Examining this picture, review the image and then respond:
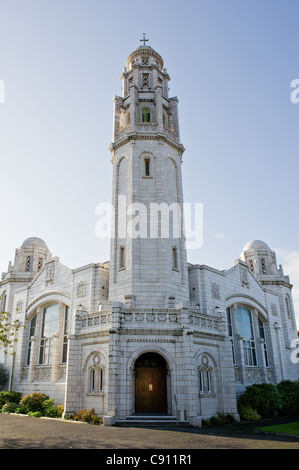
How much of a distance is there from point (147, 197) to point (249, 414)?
15.4 meters

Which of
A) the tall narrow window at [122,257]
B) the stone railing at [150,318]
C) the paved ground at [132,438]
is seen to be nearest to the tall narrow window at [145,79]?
the tall narrow window at [122,257]

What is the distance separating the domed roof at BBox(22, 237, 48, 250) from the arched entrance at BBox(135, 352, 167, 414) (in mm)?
23227

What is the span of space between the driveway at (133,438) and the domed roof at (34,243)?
23.9m

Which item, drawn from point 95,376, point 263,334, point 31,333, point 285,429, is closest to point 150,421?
point 95,376

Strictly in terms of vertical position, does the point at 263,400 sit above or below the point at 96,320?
below

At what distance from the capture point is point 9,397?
2802 cm

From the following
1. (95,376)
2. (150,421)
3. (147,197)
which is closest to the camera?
(150,421)

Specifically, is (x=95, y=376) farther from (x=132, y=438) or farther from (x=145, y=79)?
(x=145, y=79)

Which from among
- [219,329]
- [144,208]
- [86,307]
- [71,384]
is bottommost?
[71,384]

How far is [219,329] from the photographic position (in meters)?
23.1

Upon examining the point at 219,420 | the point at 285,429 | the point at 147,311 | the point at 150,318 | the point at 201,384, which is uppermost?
the point at 147,311
